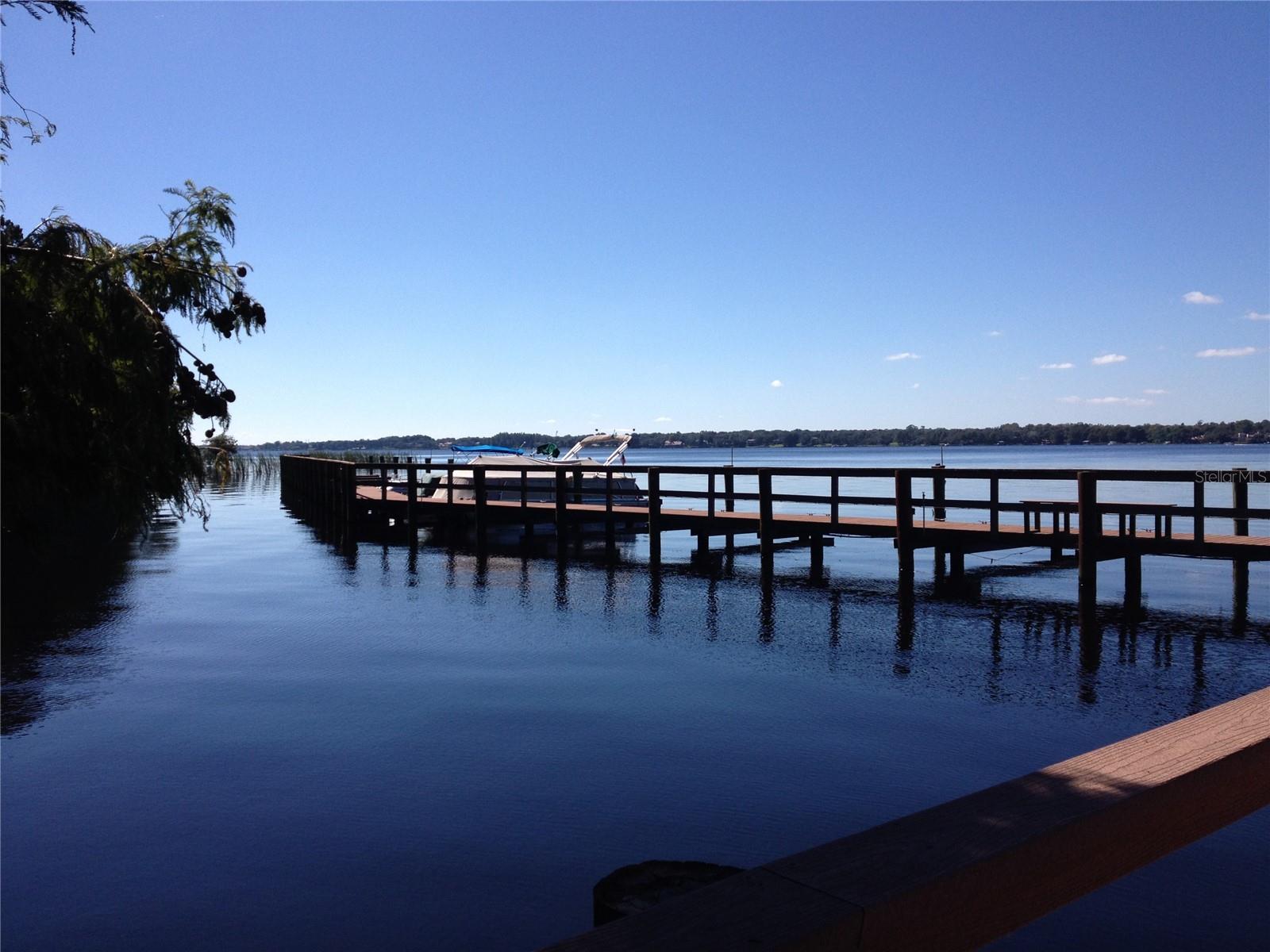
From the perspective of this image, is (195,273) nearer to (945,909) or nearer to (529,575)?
(945,909)

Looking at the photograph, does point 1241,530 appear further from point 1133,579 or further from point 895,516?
point 895,516

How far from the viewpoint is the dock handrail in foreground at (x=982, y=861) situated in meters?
1.72

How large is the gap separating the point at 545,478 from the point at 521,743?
23396mm

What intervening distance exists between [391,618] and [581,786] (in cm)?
762

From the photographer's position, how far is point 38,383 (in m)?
3.93

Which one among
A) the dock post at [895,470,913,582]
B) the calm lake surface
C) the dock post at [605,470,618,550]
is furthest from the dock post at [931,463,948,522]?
the dock post at [605,470,618,550]

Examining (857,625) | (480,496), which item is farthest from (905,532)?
(480,496)

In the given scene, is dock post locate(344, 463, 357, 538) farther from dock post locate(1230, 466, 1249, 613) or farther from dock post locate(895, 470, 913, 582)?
dock post locate(1230, 466, 1249, 613)

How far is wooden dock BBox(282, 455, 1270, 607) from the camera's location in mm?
14078

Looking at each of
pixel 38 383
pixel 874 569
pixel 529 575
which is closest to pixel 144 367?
pixel 38 383

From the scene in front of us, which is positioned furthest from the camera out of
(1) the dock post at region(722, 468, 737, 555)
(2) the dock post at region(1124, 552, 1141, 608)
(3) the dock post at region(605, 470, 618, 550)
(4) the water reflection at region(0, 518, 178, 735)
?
(3) the dock post at region(605, 470, 618, 550)

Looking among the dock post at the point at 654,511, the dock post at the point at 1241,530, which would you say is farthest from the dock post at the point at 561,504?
the dock post at the point at 1241,530

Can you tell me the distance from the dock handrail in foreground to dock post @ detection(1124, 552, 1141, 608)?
13.4 metres

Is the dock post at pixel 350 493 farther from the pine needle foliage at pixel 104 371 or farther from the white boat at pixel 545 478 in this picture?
the pine needle foliage at pixel 104 371
